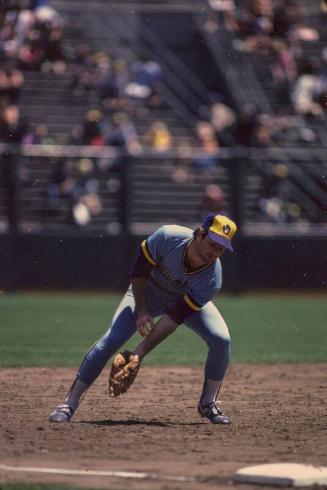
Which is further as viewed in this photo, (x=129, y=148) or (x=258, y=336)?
(x=129, y=148)

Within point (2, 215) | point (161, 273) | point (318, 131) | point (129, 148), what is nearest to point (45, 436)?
point (161, 273)

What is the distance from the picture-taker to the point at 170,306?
314 inches

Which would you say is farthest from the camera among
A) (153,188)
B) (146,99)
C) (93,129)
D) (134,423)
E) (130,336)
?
(146,99)

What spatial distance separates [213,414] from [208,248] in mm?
1401

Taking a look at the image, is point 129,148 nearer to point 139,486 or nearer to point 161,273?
point 161,273

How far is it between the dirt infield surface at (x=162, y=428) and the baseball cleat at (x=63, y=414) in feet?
0.31

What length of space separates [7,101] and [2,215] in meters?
2.68

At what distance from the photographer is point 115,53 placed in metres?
23.0

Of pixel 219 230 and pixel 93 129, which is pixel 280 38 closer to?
pixel 93 129

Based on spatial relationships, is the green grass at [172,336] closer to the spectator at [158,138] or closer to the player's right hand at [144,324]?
the spectator at [158,138]

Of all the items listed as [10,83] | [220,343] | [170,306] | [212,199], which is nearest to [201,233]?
[170,306]

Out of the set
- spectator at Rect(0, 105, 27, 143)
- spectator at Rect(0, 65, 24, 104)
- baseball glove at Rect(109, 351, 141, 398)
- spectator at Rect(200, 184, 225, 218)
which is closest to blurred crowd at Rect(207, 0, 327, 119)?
spectator at Rect(200, 184, 225, 218)

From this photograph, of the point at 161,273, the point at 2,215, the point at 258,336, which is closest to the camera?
the point at 161,273

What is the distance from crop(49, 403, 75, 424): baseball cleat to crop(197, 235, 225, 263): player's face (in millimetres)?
1473
